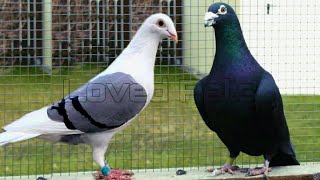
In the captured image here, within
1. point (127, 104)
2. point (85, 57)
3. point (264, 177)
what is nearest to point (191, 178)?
point (264, 177)

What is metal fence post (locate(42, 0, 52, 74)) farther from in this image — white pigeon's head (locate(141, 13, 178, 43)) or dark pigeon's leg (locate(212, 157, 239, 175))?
dark pigeon's leg (locate(212, 157, 239, 175))

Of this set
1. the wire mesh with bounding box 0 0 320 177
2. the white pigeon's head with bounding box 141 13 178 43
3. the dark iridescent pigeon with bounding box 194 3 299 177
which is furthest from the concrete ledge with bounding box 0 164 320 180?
the white pigeon's head with bounding box 141 13 178 43

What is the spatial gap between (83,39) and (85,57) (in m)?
0.13

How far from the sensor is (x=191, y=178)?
11.1 ft

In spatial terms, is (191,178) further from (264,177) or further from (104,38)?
(104,38)

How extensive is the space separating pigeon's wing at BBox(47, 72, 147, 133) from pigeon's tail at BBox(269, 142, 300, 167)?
0.79m

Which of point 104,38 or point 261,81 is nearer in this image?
point 261,81

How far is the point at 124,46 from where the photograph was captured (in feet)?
13.3

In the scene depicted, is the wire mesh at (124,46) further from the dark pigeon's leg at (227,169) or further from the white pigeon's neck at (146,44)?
the white pigeon's neck at (146,44)

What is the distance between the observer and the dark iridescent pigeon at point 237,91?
3.12m

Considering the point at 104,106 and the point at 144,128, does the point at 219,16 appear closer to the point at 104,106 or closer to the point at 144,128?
the point at 104,106

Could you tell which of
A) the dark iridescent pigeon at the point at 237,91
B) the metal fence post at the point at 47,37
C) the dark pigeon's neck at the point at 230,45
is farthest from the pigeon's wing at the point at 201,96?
the metal fence post at the point at 47,37

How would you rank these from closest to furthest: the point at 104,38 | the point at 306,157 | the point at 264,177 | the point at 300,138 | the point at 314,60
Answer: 1. the point at 264,177
2. the point at 104,38
3. the point at 314,60
4. the point at 306,157
5. the point at 300,138

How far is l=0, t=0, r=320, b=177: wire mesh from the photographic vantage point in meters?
3.89
